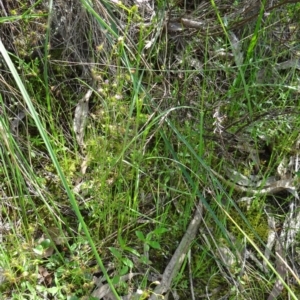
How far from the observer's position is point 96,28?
5.35 feet

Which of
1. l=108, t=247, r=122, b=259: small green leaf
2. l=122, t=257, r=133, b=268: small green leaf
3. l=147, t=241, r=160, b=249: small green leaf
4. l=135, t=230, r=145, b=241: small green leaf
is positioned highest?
l=135, t=230, r=145, b=241: small green leaf

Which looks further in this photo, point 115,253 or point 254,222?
point 254,222

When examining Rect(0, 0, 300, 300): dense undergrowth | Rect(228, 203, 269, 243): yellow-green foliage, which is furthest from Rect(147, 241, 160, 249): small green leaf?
Rect(228, 203, 269, 243): yellow-green foliage

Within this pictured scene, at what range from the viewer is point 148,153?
1.51 meters

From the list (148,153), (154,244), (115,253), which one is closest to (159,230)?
(154,244)

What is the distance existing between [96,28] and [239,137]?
0.63m

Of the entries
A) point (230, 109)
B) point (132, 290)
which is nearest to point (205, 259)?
point (132, 290)

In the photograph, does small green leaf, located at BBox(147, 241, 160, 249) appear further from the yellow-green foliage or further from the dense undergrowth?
the yellow-green foliage

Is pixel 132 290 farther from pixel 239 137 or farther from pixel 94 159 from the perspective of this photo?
pixel 239 137

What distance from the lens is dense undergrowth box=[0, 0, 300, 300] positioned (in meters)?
1.36

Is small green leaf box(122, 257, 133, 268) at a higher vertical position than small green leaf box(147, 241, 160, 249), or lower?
lower

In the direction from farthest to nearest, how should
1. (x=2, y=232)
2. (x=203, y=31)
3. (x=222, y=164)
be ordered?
(x=203, y=31), (x=222, y=164), (x=2, y=232)

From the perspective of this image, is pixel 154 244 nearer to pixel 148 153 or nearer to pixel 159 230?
pixel 159 230

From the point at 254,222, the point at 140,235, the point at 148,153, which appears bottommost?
the point at 254,222
